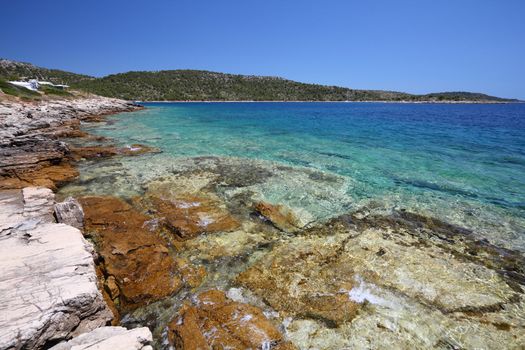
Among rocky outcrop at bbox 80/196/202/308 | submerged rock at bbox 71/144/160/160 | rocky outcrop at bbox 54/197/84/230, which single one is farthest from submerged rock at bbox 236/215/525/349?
submerged rock at bbox 71/144/160/160

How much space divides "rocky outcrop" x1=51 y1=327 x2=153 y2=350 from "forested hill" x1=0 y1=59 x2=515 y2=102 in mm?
108605

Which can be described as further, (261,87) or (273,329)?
(261,87)

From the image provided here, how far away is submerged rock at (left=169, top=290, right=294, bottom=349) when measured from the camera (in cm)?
446

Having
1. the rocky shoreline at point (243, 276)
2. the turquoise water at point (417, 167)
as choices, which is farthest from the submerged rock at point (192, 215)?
the turquoise water at point (417, 167)

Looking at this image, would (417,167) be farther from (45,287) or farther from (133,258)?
(45,287)

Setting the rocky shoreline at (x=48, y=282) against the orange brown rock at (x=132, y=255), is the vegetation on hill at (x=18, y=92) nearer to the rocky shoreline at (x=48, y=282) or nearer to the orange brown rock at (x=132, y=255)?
the rocky shoreline at (x=48, y=282)

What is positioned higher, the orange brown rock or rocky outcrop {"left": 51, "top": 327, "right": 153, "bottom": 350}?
rocky outcrop {"left": 51, "top": 327, "right": 153, "bottom": 350}

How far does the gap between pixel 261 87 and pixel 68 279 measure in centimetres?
15989

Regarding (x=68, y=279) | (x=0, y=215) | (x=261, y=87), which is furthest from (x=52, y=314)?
(x=261, y=87)

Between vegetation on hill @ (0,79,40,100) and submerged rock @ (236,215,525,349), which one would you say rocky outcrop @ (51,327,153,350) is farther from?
vegetation on hill @ (0,79,40,100)

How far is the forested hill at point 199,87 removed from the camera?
109m

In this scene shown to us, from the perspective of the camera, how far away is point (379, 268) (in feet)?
21.2

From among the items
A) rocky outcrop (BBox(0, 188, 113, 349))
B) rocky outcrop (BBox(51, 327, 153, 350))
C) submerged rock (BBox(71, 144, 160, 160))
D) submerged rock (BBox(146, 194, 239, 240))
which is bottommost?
submerged rock (BBox(146, 194, 239, 240))

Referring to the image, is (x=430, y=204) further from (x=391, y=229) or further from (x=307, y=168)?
(x=307, y=168)
